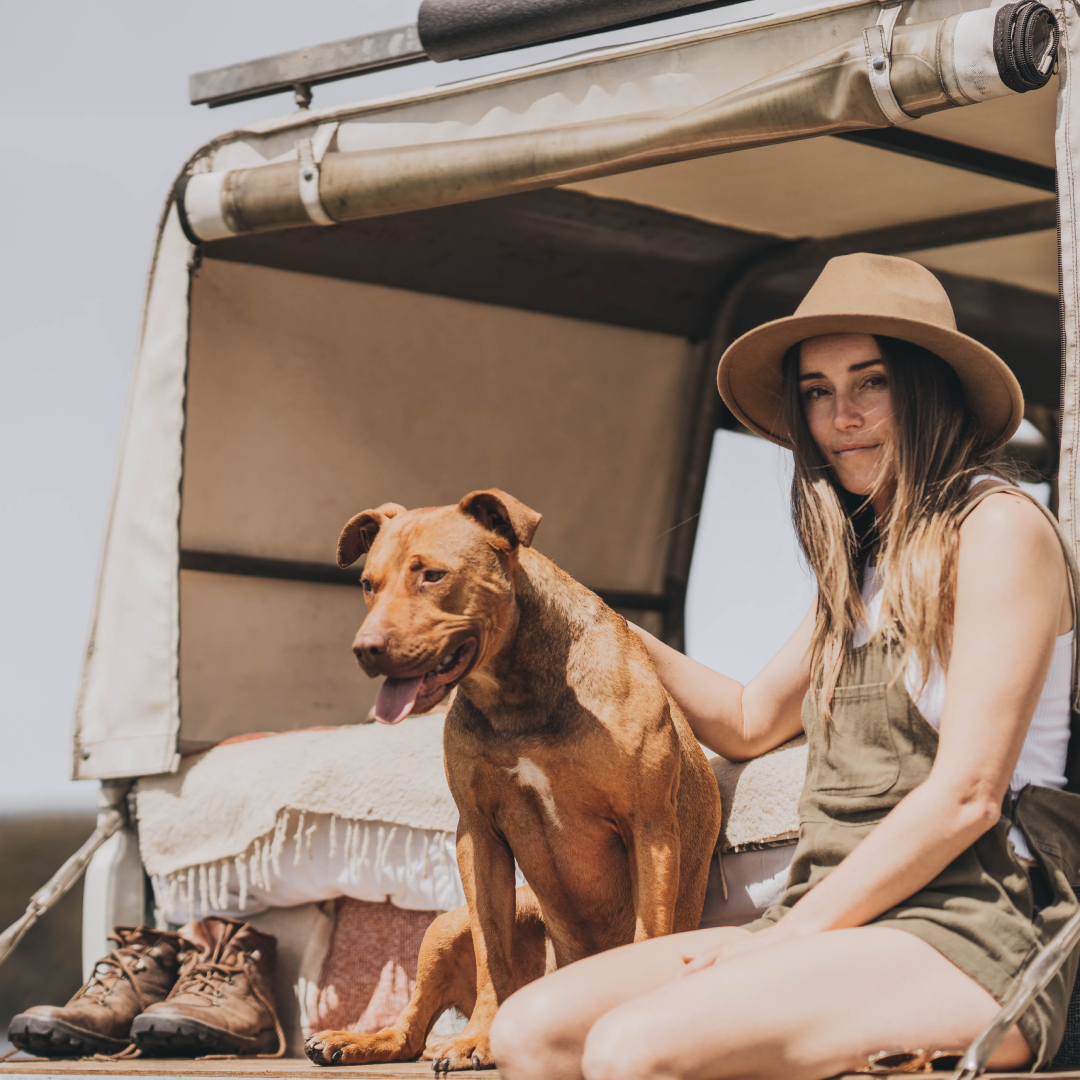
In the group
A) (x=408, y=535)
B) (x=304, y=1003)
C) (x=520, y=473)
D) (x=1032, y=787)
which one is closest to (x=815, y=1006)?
(x=1032, y=787)

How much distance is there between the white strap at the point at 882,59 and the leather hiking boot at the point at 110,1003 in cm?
265

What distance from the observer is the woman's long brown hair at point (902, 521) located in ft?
6.25

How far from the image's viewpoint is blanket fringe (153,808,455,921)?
3.15 metres

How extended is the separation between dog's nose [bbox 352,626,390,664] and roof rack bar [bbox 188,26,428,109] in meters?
2.07

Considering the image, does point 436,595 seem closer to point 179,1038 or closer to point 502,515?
point 502,515

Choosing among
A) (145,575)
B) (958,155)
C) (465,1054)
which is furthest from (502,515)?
(958,155)

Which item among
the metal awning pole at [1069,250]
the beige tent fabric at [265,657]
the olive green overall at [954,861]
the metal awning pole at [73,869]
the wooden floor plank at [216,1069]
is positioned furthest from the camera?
the beige tent fabric at [265,657]

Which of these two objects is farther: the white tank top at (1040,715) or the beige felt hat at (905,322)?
the beige felt hat at (905,322)

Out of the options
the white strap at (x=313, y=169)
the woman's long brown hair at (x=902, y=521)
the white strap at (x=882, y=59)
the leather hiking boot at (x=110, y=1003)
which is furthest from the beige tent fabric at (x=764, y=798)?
the white strap at (x=313, y=169)

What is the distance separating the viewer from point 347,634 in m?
4.86

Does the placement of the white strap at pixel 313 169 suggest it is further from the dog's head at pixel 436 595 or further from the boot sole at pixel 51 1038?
the boot sole at pixel 51 1038

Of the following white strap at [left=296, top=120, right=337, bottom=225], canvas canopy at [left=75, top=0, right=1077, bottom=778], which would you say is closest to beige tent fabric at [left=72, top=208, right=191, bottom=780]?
canvas canopy at [left=75, top=0, right=1077, bottom=778]

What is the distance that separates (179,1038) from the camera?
2.93m

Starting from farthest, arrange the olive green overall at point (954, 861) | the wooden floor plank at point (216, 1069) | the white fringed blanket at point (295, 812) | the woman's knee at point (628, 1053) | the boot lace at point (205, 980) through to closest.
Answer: the white fringed blanket at point (295, 812) < the boot lace at point (205, 980) < the wooden floor plank at point (216, 1069) < the olive green overall at point (954, 861) < the woman's knee at point (628, 1053)
